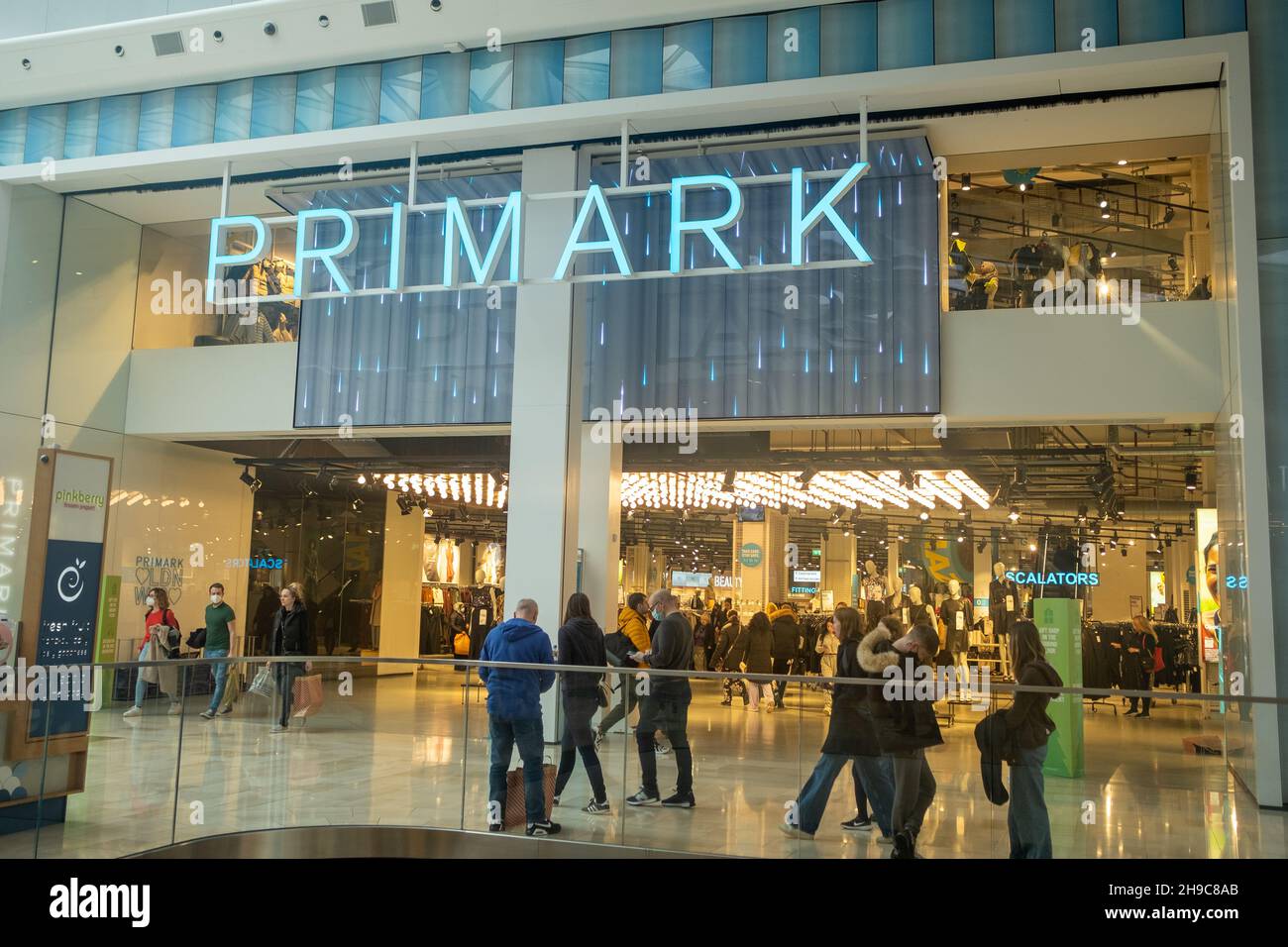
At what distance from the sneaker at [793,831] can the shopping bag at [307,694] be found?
3518mm

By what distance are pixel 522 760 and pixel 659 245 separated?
20.2 feet

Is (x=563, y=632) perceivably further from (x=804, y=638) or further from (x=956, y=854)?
(x=804, y=638)

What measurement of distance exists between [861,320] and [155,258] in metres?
9.28

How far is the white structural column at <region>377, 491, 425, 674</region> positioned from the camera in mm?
19328

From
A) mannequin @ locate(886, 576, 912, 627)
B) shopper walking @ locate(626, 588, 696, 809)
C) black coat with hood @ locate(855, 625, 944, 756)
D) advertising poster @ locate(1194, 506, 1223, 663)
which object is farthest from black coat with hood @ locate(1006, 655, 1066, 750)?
mannequin @ locate(886, 576, 912, 627)

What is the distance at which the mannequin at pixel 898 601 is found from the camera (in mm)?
17655

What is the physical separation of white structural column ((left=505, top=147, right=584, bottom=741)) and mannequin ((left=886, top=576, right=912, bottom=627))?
339 inches

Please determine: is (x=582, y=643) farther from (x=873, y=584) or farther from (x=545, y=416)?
(x=873, y=584)

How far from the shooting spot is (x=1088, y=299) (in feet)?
34.2

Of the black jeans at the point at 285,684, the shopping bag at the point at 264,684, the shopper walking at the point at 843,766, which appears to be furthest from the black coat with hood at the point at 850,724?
the shopping bag at the point at 264,684

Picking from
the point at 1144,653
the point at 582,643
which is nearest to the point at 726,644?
the point at 1144,653

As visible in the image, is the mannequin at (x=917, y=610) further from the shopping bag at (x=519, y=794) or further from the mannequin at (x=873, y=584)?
the shopping bag at (x=519, y=794)
